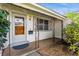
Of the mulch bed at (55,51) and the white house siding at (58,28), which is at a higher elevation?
the white house siding at (58,28)

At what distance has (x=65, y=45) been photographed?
9.73 feet

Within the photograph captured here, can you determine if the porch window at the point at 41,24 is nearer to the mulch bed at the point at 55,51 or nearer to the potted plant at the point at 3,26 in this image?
the mulch bed at the point at 55,51

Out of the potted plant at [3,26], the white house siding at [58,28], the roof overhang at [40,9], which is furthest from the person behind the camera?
the white house siding at [58,28]

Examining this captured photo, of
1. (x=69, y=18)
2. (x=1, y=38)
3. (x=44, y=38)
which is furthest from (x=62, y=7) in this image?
(x=1, y=38)

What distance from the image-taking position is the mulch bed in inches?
116

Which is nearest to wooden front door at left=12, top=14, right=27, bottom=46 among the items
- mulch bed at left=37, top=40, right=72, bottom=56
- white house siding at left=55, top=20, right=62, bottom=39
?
mulch bed at left=37, top=40, right=72, bottom=56

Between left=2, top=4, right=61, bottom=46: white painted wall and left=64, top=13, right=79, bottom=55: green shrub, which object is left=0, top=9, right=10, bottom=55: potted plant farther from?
left=64, top=13, right=79, bottom=55: green shrub

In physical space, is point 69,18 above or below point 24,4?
below

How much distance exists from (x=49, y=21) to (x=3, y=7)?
0.89 metres

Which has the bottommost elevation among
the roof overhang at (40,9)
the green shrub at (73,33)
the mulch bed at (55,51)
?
the mulch bed at (55,51)

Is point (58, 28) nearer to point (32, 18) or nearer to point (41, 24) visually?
point (41, 24)

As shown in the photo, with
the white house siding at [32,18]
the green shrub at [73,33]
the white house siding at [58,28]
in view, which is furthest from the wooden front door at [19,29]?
the green shrub at [73,33]

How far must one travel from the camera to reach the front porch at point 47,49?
9.52ft

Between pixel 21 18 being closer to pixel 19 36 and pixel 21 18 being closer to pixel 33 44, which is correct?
pixel 19 36
